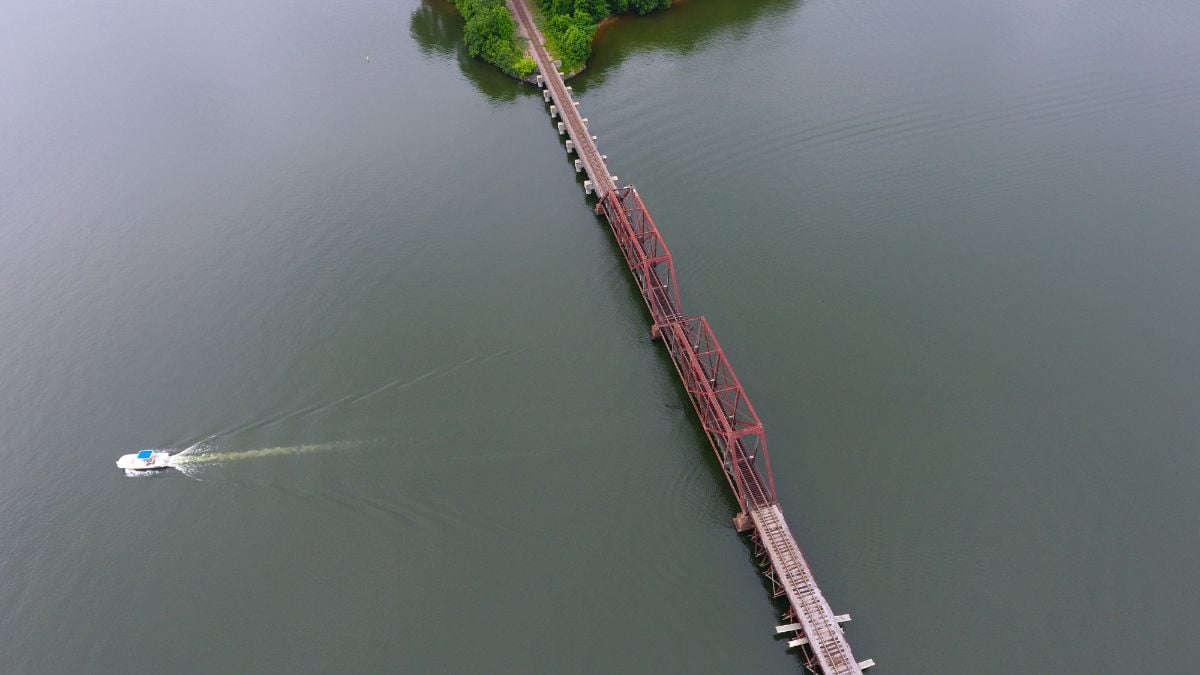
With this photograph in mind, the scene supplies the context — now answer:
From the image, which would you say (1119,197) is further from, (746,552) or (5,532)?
(5,532)

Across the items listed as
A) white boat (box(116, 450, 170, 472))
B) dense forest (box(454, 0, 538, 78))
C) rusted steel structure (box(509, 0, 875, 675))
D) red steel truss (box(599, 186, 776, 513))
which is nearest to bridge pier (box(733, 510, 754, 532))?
rusted steel structure (box(509, 0, 875, 675))

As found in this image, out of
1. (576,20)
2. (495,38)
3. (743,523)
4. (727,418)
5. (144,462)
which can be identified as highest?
(576,20)

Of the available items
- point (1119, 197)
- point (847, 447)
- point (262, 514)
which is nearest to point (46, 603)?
point (262, 514)

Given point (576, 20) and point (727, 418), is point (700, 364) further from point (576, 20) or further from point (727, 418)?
point (576, 20)

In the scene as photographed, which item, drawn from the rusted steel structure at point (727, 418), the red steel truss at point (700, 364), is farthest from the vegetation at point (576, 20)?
the red steel truss at point (700, 364)

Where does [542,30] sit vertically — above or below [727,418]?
above

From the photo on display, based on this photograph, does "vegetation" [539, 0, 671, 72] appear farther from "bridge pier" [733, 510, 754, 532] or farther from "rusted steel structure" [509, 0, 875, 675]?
"bridge pier" [733, 510, 754, 532]

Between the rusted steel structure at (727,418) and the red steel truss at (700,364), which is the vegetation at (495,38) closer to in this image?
the rusted steel structure at (727,418)

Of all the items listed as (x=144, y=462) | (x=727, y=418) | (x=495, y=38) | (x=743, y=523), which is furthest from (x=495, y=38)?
(x=743, y=523)
